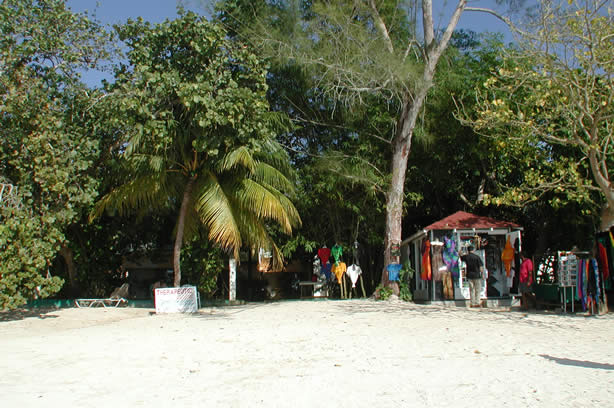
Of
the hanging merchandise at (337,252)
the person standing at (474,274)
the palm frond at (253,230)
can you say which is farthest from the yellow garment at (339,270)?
the person standing at (474,274)

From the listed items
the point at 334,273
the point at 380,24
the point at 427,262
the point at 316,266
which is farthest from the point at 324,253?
the point at 380,24

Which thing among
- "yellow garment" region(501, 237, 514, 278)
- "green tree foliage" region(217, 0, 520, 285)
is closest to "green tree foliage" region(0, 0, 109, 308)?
"green tree foliage" region(217, 0, 520, 285)

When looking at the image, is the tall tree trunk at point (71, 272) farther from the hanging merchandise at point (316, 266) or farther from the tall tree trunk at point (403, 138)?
the tall tree trunk at point (403, 138)

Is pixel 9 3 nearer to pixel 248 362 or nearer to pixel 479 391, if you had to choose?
pixel 248 362

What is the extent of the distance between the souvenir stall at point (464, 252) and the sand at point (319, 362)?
106 inches

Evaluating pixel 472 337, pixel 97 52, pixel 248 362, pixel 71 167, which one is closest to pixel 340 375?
pixel 248 362

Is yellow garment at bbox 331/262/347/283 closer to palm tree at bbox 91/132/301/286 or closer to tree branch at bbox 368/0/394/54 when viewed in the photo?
palm tree at bbox 91/132/301/286

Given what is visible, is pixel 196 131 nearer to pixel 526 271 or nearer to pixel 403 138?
pixel 403 138

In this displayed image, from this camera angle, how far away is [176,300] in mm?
12406

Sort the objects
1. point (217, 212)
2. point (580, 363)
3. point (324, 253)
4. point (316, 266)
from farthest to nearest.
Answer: point (316, 266)
point (324, 253)
point (217, 212)
point (580, 363)

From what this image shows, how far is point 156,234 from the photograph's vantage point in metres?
17.6

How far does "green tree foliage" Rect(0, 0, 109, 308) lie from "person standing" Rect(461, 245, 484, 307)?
889cm

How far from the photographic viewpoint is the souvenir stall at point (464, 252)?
13.5 metres

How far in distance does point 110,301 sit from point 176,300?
326 cm
